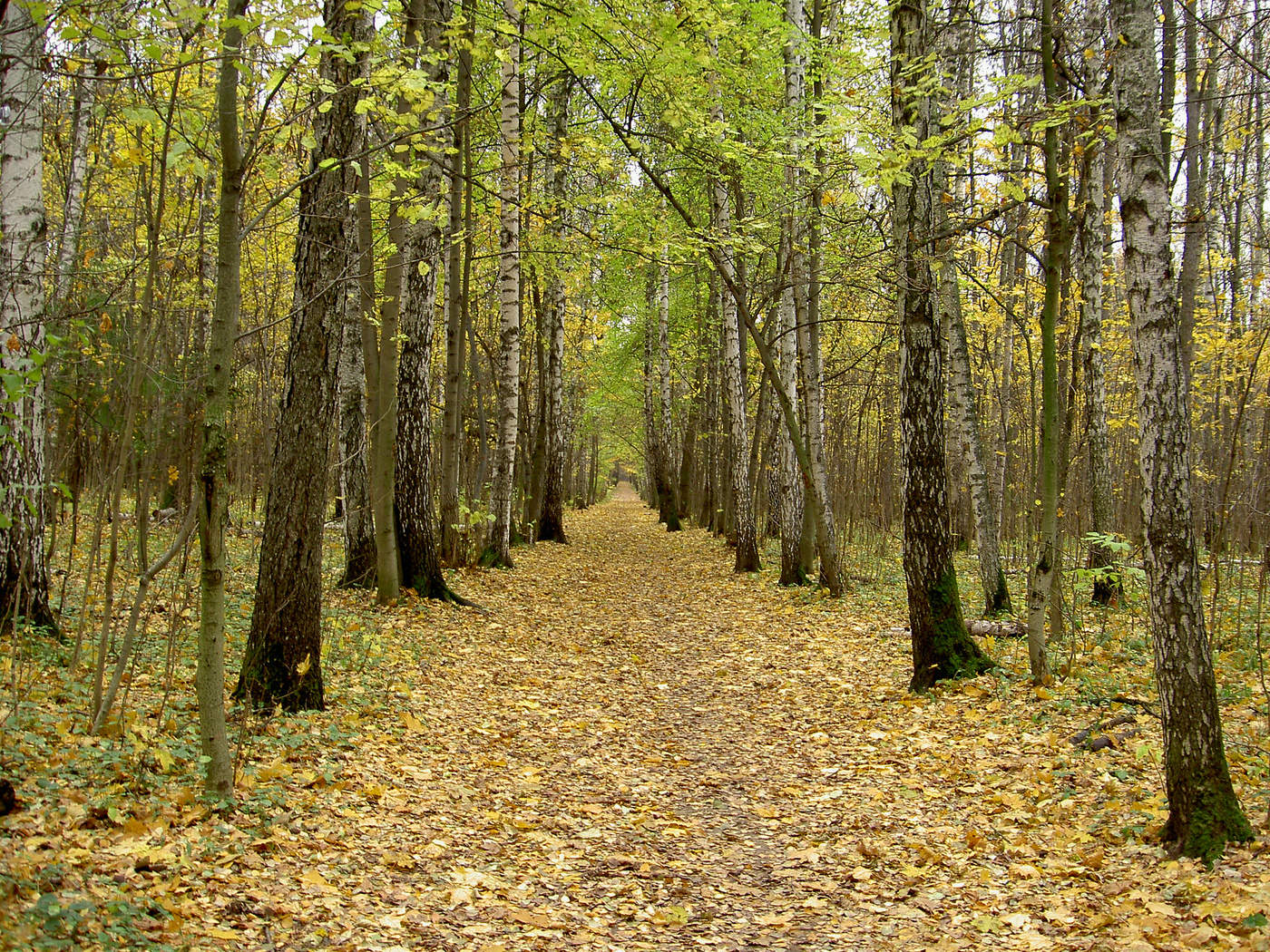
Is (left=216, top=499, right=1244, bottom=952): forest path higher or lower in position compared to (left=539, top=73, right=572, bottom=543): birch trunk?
lower

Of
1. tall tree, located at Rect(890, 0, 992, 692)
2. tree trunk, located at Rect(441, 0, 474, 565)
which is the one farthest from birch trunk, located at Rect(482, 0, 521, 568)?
tall tree, located at Rect(890, 0, 992, 692)

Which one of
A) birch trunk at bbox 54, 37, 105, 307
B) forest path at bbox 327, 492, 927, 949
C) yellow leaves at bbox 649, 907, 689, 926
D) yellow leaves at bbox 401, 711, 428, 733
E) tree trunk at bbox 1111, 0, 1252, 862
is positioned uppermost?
birch trunk at bbox 54, 37, 105, 307

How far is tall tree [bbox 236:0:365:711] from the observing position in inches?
215

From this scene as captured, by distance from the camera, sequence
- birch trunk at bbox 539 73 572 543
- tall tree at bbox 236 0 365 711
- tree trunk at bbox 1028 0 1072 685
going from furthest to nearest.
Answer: birch trunk at bbox 539 73 572 543 → tree trunk at bbox 1028 0 1072 685 → tall tree at bbox 236 0 365 711

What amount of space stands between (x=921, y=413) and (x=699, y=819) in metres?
3.97

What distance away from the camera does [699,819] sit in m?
4.94

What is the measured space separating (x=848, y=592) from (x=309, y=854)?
9.55 meters

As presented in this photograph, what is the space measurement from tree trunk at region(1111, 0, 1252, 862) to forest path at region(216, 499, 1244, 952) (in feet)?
1.29

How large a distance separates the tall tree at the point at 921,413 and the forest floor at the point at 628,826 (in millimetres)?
395

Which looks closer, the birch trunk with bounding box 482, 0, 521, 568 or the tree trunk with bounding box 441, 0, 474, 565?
the tree trunk with bounding box 441, 0, 474, 565

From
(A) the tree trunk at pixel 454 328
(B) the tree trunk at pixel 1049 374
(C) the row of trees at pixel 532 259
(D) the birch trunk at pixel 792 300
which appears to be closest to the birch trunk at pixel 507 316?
(C) the row of trees at pixel 532 259

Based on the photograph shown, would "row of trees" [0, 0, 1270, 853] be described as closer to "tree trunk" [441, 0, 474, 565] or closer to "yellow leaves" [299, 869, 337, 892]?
"tree trunk" [441, 0, 474, 565]

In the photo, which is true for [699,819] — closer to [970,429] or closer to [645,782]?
[645,782]

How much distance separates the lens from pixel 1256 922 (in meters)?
3.14
